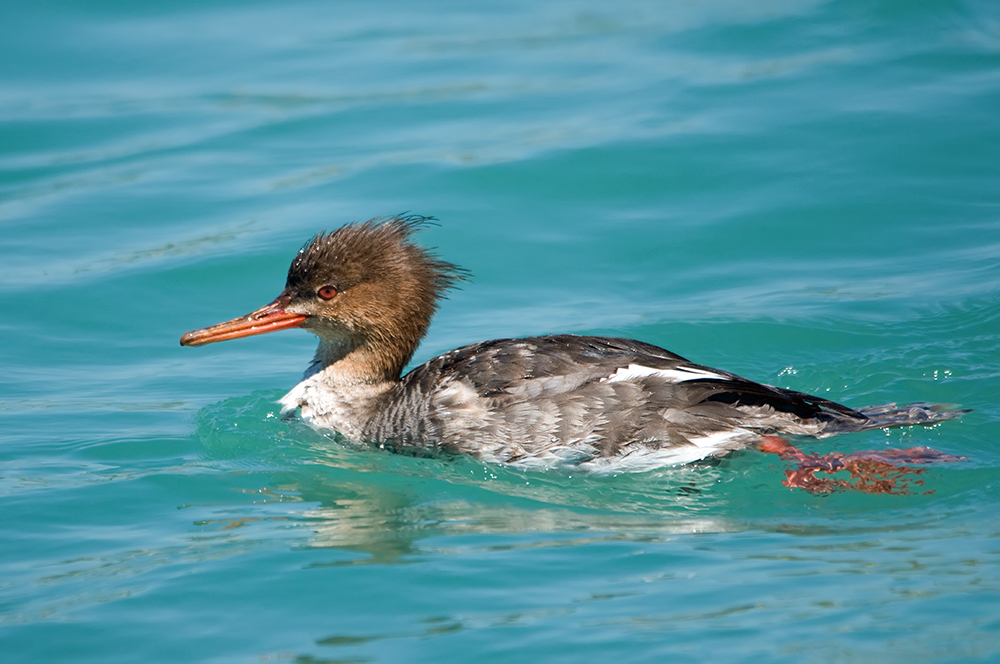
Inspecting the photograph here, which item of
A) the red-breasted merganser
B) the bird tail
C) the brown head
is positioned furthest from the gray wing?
the brown head

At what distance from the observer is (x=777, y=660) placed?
16.1 ft

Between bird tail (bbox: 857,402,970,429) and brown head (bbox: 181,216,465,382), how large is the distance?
295 centimetres

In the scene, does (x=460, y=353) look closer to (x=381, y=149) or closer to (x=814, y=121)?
(x=381, y=149)

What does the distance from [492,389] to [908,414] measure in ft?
8.54

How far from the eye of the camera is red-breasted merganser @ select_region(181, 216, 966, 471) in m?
6.97

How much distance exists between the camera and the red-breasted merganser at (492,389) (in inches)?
274

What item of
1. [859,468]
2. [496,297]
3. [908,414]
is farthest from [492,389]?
[496,297]

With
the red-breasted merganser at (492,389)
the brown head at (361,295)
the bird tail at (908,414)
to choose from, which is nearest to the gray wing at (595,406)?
the red-breasted merganser at (492,389)

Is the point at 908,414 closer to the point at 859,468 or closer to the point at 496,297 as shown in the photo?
the point at 859,468

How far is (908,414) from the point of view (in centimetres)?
716

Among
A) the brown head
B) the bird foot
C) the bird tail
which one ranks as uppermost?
the brown head

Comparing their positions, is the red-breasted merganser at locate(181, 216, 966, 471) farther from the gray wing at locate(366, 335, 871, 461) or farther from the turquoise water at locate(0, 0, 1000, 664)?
the turquoise water at locate(0, 0, 1000, 664)

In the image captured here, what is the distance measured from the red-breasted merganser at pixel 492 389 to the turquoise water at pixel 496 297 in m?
0.21

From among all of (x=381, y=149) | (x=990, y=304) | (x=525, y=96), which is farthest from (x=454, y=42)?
(x=990, y=304)
